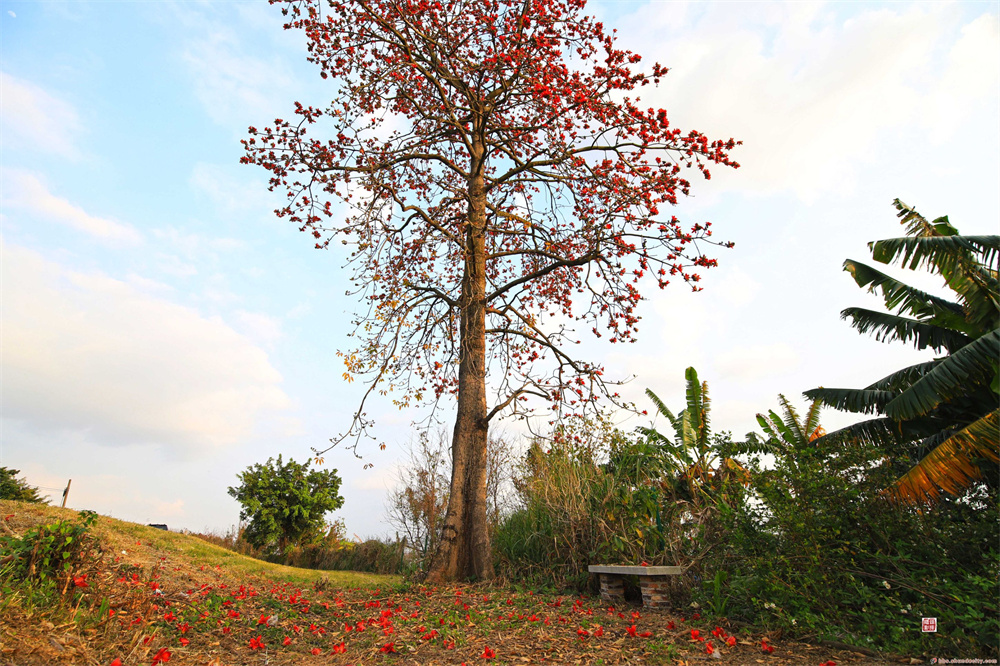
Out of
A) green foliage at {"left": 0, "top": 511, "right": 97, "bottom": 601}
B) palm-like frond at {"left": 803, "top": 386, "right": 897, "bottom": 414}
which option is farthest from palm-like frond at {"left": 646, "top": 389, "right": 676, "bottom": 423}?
green foliage at {"left": 0, "top": 511, "right": 97, "bottom": 601}

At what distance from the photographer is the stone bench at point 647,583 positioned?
6.03m

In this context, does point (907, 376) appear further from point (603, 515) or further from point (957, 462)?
point (603, 515)

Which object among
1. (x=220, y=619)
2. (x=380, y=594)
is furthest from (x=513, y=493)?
(x=220, y=619)

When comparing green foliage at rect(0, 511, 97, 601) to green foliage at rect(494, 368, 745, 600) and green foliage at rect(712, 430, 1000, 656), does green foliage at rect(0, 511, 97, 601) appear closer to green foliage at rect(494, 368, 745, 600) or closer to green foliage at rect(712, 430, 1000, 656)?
green foliage at rect(494, 368, 745, 600)

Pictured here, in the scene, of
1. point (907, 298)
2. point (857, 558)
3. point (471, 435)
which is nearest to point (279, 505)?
point (471, 435)

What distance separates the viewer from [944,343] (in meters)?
10.8

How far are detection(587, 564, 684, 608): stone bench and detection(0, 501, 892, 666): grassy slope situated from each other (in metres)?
0.15

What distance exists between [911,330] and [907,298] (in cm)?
101

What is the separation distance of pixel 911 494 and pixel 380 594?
6.41 m

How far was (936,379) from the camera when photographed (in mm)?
7934

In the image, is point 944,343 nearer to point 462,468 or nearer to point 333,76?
point 462,468

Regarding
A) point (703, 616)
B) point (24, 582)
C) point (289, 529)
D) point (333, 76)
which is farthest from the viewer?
point (289, 529)

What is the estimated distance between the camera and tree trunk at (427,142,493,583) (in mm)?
7953

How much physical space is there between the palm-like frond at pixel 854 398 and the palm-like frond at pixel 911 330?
1296mm
